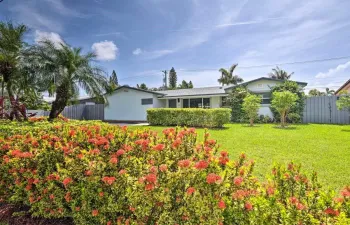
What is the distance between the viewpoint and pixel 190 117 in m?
15.2

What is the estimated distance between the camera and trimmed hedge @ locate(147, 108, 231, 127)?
1420 centimetres

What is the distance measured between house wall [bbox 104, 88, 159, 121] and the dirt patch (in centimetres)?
1865

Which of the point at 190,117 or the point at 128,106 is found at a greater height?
the point at 128,106

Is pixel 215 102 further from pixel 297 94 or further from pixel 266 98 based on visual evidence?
pixel 297 94

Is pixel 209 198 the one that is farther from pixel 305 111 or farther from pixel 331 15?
pixel 305 111

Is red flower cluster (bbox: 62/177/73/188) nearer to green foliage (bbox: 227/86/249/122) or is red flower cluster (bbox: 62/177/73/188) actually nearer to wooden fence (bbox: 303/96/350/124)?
green foliage (bbox: 227/86/249/122)

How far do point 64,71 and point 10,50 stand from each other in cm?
386

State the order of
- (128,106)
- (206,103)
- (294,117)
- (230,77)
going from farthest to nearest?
(230,77), (128,106), (206,103), (294,117)

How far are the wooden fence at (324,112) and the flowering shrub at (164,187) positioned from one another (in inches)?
746

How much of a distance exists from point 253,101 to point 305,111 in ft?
18.5

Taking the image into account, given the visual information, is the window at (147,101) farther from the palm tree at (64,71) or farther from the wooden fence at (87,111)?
the palm tree at (64,71)

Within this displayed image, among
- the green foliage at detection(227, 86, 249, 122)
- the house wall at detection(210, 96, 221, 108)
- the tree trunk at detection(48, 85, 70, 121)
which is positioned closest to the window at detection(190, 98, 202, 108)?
the house wall at detection(210, 96, 221, 108)

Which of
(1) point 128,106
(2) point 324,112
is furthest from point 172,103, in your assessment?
(2) point 324,112

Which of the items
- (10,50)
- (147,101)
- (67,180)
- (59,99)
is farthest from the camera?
(147,101)
